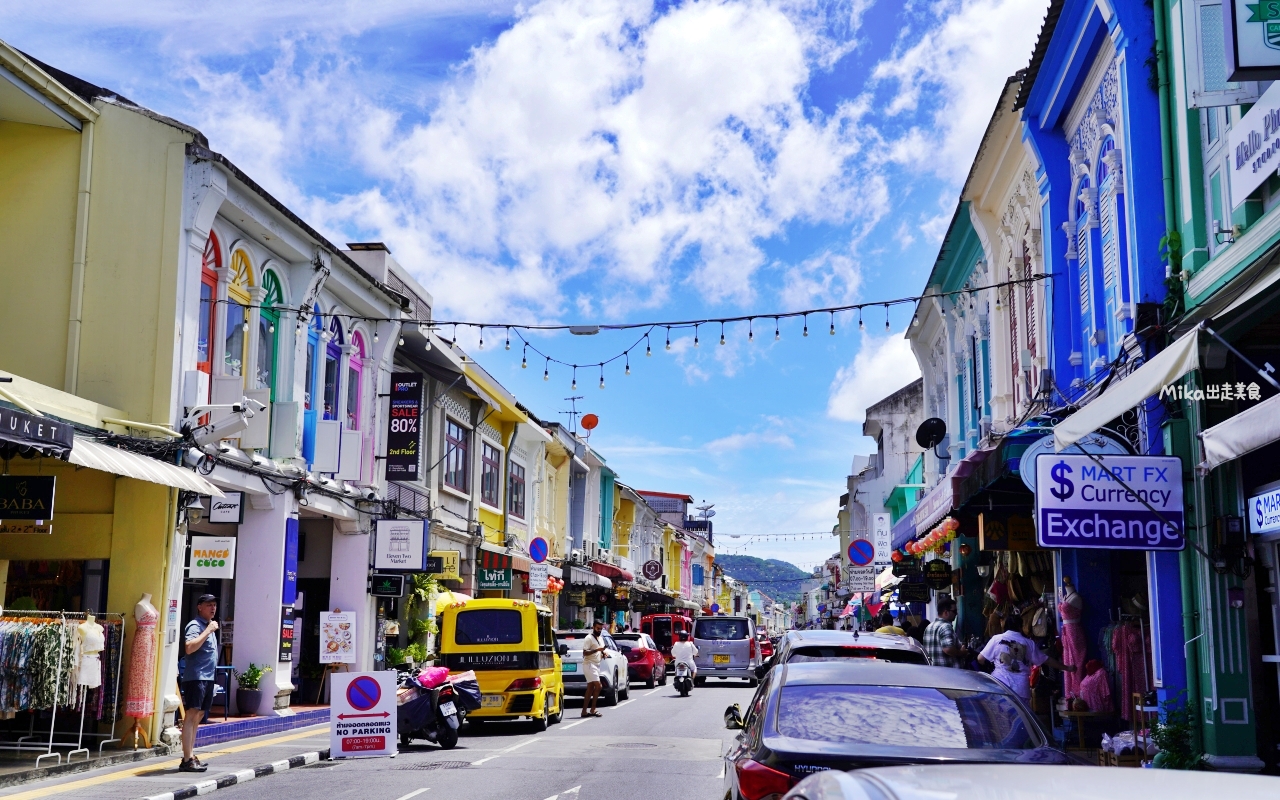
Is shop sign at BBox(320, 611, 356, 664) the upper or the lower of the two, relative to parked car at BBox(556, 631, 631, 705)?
upper

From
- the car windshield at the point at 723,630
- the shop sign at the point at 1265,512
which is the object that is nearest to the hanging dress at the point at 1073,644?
the shop sign at the point at 1265,512

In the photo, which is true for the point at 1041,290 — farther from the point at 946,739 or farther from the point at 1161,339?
the point at 946,739

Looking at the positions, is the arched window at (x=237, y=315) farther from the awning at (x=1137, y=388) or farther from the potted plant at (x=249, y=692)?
the awning at (x=1137, y=388)

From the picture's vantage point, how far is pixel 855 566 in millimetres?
34406

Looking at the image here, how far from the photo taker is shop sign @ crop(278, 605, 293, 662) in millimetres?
20469

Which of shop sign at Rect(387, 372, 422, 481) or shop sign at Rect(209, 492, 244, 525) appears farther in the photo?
shop sign at Rect(387, 372, 422, 481)

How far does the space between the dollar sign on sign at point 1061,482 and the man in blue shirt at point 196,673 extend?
920 cm

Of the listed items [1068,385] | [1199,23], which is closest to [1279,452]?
[1199,23]

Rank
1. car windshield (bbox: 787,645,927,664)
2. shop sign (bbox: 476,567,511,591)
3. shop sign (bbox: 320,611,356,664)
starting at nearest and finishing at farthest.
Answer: car windshield (bbox: 787,645,927,664)
shop sign (bbox: 320,611,356,664)
shop sign (bbox: 476,567,511,591)

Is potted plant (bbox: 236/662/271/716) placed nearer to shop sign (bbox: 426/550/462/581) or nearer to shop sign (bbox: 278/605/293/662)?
shop sign (bbox: 278/605/293/662)

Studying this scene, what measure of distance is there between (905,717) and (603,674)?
19.0 meters

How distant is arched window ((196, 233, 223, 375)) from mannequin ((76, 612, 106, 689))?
4491mm

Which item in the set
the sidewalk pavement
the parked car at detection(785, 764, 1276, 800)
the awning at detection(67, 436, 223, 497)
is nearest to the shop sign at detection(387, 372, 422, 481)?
the sidewalk pavement

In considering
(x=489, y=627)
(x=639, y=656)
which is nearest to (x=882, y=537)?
(x=639, y=656)
